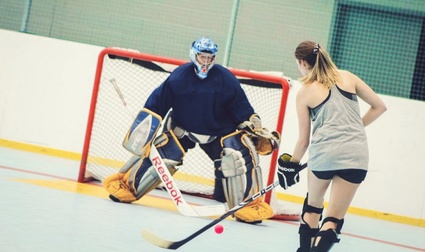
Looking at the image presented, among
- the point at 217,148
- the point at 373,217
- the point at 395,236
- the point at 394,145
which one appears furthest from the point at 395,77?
the point at 217,148

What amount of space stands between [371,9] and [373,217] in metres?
1.93

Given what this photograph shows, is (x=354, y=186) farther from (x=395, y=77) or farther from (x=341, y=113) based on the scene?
(x=395, y=77)

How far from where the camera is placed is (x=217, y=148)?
186 inches

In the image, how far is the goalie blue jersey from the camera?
4.54 m

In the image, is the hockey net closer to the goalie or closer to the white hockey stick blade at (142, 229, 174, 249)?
the goalie

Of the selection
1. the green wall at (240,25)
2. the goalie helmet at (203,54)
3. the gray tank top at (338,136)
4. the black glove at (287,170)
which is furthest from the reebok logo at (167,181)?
the green wall at (240,25)

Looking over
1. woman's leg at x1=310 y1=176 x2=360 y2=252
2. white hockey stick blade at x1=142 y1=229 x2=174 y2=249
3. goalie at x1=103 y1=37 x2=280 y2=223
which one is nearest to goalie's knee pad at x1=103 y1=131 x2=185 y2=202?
goalie at x1=103 y1=37 x2=280 y2=223

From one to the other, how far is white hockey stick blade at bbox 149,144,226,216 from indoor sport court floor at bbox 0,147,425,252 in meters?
0.07

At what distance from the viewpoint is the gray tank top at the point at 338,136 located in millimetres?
2947

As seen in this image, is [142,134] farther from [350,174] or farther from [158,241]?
[350,174]

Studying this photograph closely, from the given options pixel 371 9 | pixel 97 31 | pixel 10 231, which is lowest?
pixel 10 231

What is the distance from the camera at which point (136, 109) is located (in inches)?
247

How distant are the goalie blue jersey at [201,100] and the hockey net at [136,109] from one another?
0.64 metres

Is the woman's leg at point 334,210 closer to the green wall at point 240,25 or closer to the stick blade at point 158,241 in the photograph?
the stick blade at point 158,241
